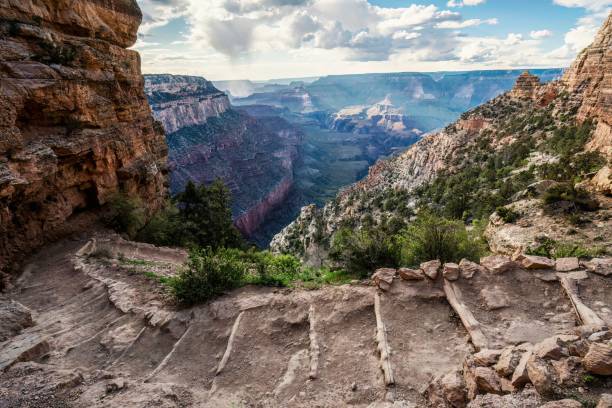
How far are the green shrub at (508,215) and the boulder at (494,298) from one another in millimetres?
11546

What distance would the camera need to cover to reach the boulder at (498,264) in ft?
31.9

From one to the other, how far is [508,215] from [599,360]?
1581 cm

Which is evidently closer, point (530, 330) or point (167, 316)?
point (530, 330)

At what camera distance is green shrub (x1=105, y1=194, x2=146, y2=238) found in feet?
70.9

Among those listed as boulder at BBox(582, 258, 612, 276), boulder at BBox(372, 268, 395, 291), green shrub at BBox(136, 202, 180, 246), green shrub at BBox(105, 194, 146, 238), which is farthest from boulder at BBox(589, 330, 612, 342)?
green shrub at BBox(136, 202, 180, 246)

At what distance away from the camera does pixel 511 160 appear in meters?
34.9

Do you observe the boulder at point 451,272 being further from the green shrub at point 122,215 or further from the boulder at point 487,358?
the green shrub at point 122,215

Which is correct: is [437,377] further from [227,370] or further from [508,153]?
[508,153]

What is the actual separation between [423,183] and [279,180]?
254 ft

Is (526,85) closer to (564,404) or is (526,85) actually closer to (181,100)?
(564,404)

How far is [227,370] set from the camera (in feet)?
26.9

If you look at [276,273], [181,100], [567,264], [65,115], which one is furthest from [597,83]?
[181,100]

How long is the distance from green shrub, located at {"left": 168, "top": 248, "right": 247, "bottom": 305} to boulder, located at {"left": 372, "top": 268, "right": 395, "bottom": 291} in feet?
15.0

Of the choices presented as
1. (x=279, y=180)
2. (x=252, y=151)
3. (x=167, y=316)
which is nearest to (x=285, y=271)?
(x=167, y=316)
